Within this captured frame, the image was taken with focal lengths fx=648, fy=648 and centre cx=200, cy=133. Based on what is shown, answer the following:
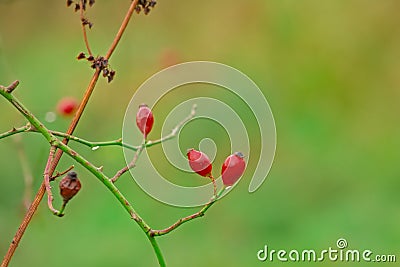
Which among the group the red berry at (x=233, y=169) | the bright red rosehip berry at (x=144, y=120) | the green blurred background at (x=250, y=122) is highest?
the green blurred background at (x=250, y=122)

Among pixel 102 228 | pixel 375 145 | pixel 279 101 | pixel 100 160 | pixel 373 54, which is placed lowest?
pixel 102 228

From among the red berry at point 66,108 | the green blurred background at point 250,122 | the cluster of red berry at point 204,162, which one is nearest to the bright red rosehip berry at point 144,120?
the cluster of red berry at point 204,162

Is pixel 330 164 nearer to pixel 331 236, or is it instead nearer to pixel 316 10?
pixel 331 236

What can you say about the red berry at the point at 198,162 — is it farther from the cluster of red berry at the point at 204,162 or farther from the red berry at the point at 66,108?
the red berry at the point at 66,108

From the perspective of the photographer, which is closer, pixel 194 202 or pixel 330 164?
pixel 194 202

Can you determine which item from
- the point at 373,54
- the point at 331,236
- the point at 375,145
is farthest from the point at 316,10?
the point at 331,236

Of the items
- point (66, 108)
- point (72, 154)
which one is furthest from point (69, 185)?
point (66, 108)
